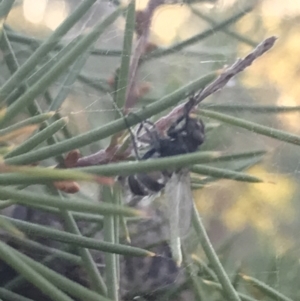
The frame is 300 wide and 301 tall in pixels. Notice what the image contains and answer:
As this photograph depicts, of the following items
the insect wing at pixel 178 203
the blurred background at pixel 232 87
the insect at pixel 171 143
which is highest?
the blurred background at pixel 232 87

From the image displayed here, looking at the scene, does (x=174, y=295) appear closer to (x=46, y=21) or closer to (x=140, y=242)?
(x=140, y=242)

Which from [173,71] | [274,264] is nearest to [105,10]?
[173,71]

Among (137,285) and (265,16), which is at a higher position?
(265,16)

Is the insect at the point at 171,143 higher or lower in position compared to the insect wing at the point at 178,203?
higher

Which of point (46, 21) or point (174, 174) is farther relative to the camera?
point (46, 21)

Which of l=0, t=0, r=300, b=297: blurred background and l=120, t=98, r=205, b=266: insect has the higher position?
l=0, t=0, r=300, b=297: blurred background
